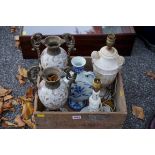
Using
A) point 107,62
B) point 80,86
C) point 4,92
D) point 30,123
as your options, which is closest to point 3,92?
point 4,92

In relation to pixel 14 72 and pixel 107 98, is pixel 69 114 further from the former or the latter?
pixel 14 72

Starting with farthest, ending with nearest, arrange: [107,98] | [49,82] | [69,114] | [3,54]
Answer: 1. [3,54]
2. [107,98]
3. [69,114]
4. [49,82]

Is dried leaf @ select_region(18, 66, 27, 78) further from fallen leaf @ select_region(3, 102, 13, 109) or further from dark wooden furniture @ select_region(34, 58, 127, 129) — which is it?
dark wooden furniture @ select_region(34, 58, 127, 129)

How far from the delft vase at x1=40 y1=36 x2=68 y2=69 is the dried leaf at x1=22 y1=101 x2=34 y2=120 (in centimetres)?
56

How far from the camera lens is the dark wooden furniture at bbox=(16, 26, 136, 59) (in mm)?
2543

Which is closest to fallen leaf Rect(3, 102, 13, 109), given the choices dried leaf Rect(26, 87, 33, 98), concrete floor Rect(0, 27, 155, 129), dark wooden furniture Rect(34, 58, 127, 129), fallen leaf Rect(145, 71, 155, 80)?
concrete floor Rect(0, 27, 155, 129)

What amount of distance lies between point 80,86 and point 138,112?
61 cm

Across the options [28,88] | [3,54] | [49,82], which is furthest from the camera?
[3,54]

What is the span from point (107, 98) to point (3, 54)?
1.23 m

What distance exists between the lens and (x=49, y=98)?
5.79ft

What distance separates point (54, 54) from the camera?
1873 millimetres

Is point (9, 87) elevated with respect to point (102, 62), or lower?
lower
